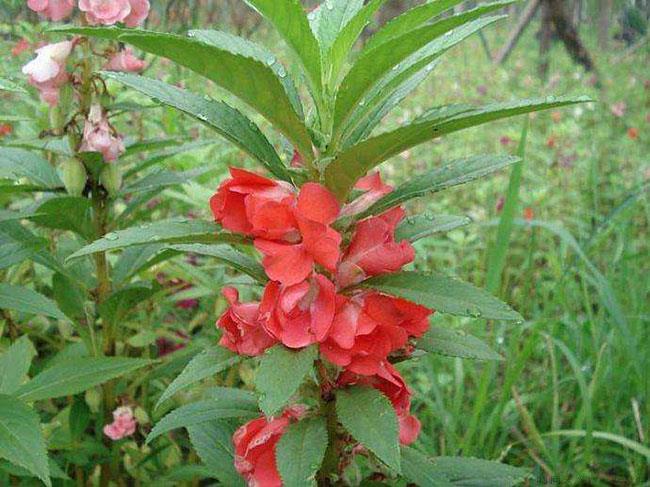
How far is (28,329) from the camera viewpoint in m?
1.88

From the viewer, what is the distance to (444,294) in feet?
2.98

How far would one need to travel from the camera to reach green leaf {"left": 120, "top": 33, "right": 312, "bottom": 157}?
0.77 m

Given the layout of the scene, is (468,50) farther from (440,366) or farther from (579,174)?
(440,366)

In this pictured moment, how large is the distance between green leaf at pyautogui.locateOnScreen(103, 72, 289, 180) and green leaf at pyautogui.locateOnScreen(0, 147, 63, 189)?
0.64 meters

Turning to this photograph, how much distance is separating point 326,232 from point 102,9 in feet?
2.88

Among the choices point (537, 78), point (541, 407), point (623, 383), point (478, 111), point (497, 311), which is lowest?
point (541, 407)

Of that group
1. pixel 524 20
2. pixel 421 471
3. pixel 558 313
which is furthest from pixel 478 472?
pixel 524 20

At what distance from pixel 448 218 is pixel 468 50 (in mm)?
10766

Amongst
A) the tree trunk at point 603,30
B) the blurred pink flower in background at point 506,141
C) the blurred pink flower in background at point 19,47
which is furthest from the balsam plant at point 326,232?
the tree trunk at point 603,30

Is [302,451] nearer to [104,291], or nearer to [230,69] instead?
[230,69]

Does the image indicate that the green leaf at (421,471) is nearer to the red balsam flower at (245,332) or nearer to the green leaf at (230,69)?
the red balsam flower at (245,332)

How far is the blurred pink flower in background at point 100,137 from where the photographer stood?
151 cm

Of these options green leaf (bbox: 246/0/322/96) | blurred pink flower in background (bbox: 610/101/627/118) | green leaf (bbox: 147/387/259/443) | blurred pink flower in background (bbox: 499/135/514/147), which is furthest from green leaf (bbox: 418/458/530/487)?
blurred pink flower in background (bbox: 610/101/627/118)

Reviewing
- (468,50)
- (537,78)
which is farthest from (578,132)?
(468,50)
